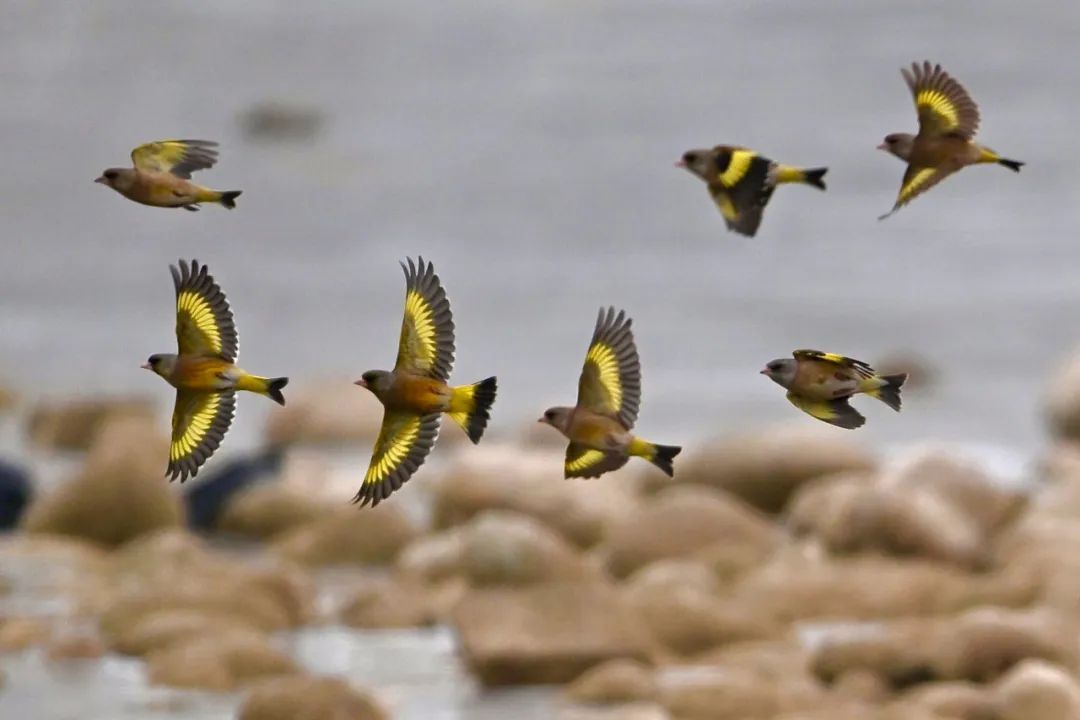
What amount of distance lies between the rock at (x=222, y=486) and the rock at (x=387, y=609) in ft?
14.3

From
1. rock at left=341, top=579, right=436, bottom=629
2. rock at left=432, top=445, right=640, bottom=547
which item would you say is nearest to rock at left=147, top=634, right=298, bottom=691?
rock at left=341, top=579, right=436, bottom=629

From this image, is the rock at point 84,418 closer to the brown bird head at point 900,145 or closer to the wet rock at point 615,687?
the wet rock at point 615,687

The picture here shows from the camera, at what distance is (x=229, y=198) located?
10.9 ft

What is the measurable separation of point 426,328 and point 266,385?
349mm

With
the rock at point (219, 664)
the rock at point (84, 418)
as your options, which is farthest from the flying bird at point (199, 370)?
the rock at point (84, 418)

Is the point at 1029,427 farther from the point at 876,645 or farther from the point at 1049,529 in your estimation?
the point at 876,645

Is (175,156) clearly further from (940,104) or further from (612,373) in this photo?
(940,104)

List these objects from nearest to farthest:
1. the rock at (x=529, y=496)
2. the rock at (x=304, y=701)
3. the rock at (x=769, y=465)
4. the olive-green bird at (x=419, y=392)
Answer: the olive-green bird at (x=419, y=392), the rock at (x=304, y=701), the rock at (x=529, y=496), the rock at (x=769, y=465)

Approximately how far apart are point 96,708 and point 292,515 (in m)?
6.70

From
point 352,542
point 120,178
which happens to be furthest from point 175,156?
point 352,542

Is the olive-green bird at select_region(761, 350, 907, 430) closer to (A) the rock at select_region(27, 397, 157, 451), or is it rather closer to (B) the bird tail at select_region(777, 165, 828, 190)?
(B) the bird tail at select_region(777, 165, 828, 190)

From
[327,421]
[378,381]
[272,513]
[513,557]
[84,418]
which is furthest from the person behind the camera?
[327,421]

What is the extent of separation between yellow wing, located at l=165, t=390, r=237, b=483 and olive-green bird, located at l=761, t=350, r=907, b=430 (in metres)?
0.86

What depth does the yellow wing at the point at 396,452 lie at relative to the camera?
313 cm
